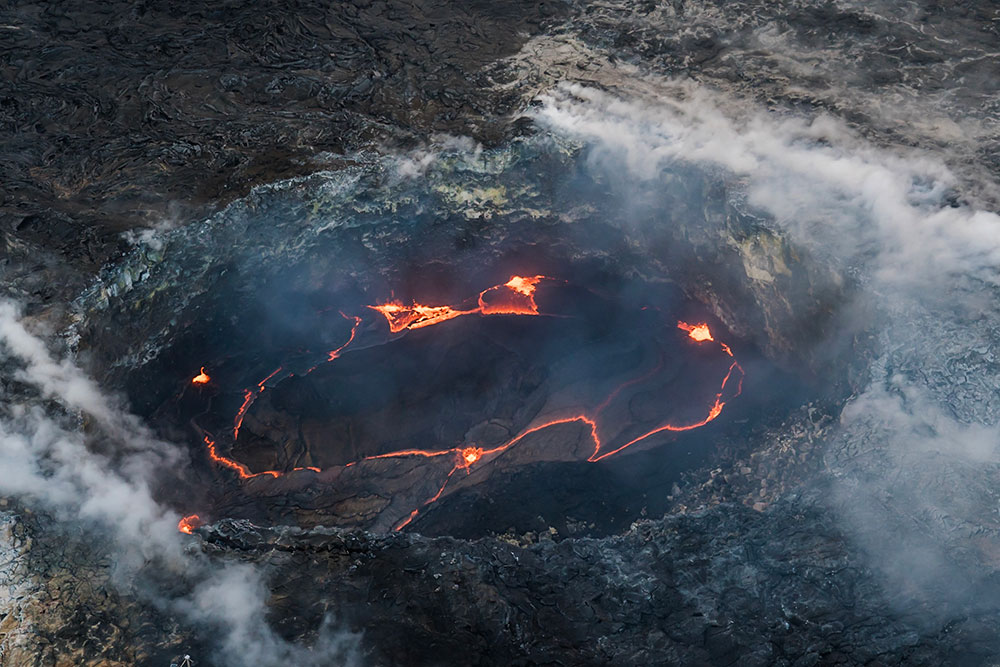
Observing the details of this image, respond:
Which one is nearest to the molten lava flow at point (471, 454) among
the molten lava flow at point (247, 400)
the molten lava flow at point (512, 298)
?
the molten lava flow at point (512, 298)

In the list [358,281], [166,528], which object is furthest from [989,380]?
[166,528]

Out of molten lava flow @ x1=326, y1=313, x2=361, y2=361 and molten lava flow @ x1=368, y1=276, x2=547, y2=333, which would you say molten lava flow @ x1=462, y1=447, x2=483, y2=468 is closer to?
molten lava flow @ x1=368, y1=276, x2=547, y2=333

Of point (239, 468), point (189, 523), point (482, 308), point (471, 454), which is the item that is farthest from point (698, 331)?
point (189, 523)

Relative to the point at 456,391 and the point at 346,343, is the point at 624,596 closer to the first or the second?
the point at 456,391

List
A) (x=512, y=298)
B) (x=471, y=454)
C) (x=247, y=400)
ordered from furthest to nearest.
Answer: (x=512, y=298) < (x=247, y=400) < (x=471, y=454)

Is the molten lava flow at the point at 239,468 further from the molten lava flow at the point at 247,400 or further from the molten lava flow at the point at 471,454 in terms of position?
the molten lava flow at the point at 471,454

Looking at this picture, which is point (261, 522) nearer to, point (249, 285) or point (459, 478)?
point (459, 478)
